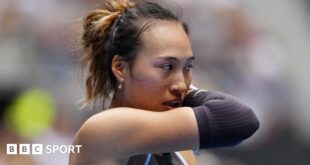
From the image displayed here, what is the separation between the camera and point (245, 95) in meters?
1.78

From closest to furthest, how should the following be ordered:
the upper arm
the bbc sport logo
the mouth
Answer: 1. the upper arm
2. the mouth
3. the bbc sport logo

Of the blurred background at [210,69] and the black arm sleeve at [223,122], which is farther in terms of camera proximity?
the blurred background at [210,69]

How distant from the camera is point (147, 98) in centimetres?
91

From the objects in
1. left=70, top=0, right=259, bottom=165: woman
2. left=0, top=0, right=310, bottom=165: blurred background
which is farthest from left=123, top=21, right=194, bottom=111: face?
left=0, top=0, right=310, bottom=165: blurred background

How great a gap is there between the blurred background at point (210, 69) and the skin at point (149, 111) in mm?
587

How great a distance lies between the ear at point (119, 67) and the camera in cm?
92

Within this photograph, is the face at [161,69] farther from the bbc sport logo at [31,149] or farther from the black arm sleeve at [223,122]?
the bbc sport logo at [31,149]

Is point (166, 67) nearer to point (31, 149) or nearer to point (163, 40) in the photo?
point (163, 40)

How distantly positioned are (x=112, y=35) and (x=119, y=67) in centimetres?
6

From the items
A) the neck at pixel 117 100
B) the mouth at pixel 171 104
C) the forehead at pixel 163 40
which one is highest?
the forehead at pixel 163 40

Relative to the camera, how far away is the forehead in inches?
34.6

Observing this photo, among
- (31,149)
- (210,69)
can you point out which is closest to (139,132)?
(31,149)

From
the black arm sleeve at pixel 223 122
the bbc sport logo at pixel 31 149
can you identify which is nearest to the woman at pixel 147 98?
the black arm sleeve at pixel 223 122

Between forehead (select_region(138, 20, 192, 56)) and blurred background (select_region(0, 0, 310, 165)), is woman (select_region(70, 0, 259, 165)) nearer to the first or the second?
forehead (select_region(138, 20, 192, 56))
